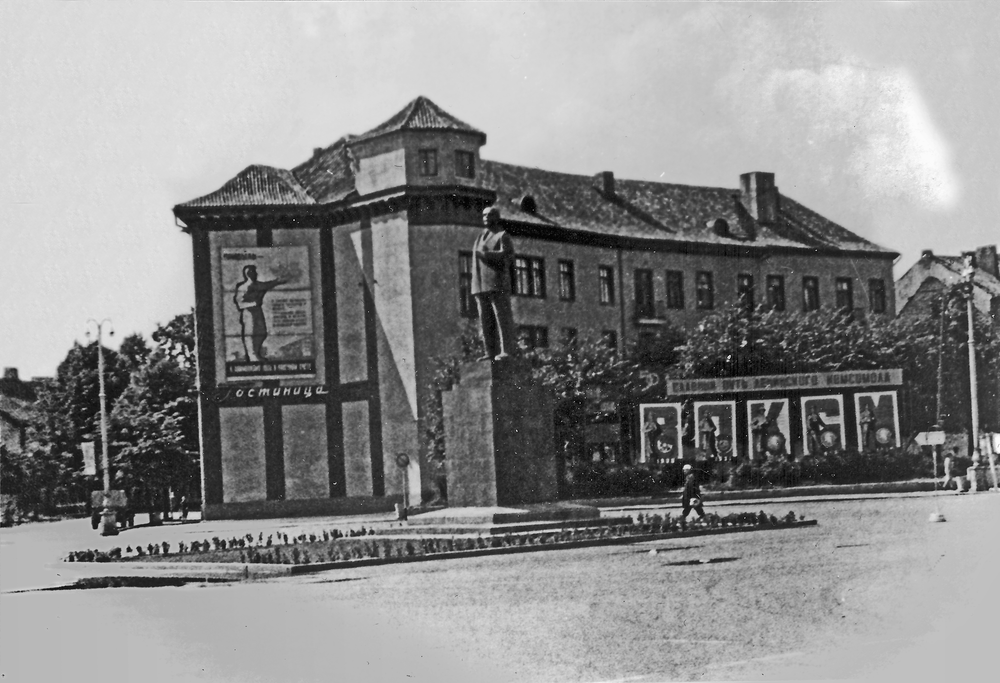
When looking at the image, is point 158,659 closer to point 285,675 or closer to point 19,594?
point 285,675

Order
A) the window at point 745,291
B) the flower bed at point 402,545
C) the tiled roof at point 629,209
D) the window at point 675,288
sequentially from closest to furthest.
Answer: the flower bed at point 402,545 → the tiled roof at point 629,209 → the window at point 745,291 → the window at point 675,288

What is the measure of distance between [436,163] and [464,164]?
5.18ft

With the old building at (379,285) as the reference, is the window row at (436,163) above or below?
above

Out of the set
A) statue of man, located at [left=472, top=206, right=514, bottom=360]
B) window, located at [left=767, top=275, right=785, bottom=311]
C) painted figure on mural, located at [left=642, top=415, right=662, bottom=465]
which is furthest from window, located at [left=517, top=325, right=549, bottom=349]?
statue of man, located at [left=472, top=206, right=514, bottom=360]

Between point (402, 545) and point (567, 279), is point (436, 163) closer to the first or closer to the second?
point (567, 279)

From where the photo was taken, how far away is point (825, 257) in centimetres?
3212

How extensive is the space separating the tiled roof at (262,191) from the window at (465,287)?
5773 mm

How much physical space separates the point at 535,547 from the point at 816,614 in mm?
6874

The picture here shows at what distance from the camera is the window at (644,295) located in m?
44.9

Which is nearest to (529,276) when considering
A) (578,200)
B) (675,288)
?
(578,200)

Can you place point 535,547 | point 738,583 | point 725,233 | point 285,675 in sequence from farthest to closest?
point 725,233, point 535,547, point 738,583, point 285,675

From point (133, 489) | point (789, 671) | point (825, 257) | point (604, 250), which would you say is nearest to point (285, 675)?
point (789, 671)

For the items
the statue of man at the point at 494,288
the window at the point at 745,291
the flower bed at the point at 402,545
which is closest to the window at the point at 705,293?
the window at the point at 745,291

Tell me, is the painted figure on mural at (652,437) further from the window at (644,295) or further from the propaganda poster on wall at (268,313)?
the propaganda poster on wall at (268,313)
